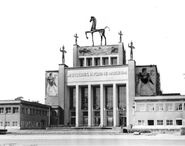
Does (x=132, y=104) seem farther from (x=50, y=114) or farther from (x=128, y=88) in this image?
(x=50, y=114)

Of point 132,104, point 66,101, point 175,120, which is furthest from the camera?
point 66,101

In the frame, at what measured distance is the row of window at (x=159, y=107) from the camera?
72881mm

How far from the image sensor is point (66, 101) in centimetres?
8731

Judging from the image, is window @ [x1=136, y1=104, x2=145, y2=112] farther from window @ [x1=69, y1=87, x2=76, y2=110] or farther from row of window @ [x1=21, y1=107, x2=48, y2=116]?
row of window @ [x1=21, y1=107, x2=48, y2=116]

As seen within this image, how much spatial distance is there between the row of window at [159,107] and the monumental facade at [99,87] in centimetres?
241

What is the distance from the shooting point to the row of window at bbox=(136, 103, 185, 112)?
72.9 meters

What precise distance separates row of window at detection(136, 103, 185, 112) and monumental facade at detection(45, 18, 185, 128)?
2412 millimetres

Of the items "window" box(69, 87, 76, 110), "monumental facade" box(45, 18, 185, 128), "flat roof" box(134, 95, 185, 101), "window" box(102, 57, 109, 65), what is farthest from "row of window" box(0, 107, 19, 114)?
"window" box(102, 57, 109, 65)

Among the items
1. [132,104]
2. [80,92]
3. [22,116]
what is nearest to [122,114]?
[132,104]

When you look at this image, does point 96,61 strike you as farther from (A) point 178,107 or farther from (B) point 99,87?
(A) point 178,107

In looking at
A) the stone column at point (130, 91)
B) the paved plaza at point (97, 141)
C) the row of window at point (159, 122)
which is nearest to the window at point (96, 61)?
the stone column at point (130, 91)

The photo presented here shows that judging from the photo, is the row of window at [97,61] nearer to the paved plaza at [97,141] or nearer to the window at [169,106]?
the window at [169,106]

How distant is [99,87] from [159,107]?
58.8ft

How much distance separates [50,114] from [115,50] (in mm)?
21043
